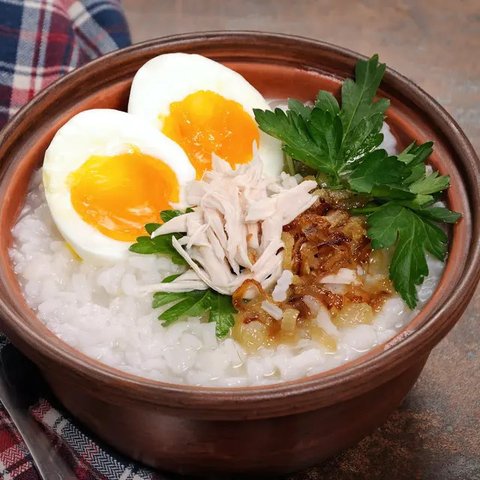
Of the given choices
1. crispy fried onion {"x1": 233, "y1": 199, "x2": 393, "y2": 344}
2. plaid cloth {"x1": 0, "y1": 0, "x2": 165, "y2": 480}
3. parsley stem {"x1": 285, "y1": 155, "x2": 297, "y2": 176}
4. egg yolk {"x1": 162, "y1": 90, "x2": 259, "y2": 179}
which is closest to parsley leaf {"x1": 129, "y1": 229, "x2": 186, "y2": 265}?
crispy fried onion {"x1": 233, "y1": 199, "x2": 393, "y2": 344}

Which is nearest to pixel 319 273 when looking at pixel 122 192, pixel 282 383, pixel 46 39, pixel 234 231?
pixel 234 231

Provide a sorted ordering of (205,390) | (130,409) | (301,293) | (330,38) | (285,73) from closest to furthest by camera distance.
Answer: (205,390) → (130,409) → (301,293) → (285,73) → (330,38)

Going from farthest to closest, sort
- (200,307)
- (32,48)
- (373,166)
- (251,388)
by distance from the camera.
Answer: (32,48)
(373,166)
(200,307)
(251,388)

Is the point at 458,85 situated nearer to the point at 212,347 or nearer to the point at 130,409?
the point at 212,347

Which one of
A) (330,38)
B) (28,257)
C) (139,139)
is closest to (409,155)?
(139,139)

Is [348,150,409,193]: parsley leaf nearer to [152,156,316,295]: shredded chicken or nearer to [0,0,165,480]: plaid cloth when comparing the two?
[152,156,316,295]: shredded chicken

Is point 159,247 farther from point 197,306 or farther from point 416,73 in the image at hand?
point 416,73

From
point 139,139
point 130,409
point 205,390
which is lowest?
point 130,409
